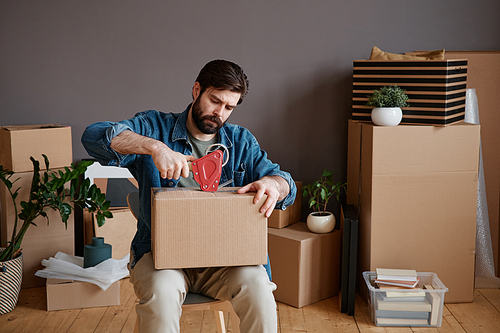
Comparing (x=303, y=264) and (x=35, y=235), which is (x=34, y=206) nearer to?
(x=35, y=235)

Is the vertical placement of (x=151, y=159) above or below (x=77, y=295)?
above

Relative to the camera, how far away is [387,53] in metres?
2.54

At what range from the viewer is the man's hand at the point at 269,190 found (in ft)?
4.42

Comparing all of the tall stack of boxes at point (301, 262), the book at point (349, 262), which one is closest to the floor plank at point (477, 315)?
the book at point (349, 262)

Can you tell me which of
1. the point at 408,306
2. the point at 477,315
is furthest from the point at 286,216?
the point at 477,315

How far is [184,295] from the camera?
1441 millimetres

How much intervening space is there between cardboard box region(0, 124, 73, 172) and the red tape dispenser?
141 centimetres

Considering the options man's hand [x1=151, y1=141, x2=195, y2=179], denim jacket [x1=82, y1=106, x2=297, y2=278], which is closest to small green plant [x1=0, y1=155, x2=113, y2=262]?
denim jacket [x1=82, y1=106, x2=297, y2=278]

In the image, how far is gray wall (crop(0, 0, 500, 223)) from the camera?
2.70 m

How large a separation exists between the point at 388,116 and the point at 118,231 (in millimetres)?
1596

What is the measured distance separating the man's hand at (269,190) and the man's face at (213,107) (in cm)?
29

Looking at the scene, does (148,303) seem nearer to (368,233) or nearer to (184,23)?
(368,233)

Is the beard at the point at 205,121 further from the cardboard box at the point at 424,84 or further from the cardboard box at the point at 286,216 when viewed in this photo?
the cardboard box at the point at 424,84

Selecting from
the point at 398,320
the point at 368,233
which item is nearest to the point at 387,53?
the point at 368,233
